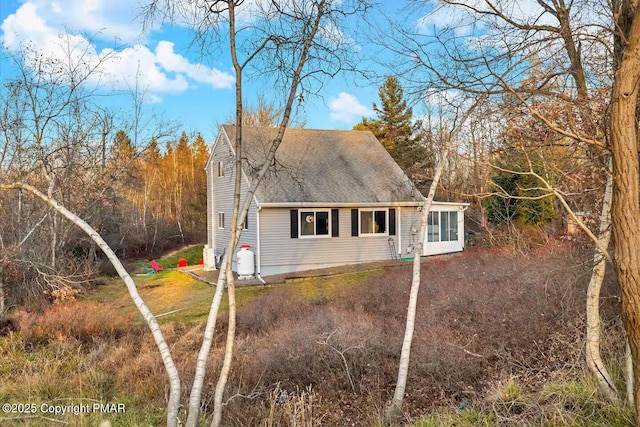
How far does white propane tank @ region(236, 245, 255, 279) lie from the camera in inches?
544

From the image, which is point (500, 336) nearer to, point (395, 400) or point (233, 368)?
point (395, 400)

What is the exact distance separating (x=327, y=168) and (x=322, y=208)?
7.12ft

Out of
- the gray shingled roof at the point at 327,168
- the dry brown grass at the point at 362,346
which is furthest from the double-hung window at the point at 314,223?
the dry brown grass at the point at 362,346

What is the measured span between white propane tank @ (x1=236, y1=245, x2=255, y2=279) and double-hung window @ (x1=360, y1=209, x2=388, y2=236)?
4.13 m

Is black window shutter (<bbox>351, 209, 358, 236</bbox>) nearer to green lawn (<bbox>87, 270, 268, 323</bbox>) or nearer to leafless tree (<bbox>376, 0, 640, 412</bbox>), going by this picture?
green lawn (<bbox>87, 270, 268, 323</bbox>)

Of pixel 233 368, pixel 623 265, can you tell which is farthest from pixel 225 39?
pixel 233 368

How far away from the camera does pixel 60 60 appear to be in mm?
9320

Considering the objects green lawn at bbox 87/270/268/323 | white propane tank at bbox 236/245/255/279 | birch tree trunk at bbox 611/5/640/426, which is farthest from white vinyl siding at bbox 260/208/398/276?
birch tree trunk at bbox 611/5/640/426

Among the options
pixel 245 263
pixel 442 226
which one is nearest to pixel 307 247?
pixel 245 263

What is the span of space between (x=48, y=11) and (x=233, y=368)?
6187 millimetres

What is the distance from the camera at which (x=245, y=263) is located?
45.4 feet

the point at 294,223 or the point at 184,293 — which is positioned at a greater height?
the point at 294,223

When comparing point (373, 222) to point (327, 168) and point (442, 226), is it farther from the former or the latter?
point (442, 226)

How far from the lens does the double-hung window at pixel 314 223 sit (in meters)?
14.8
